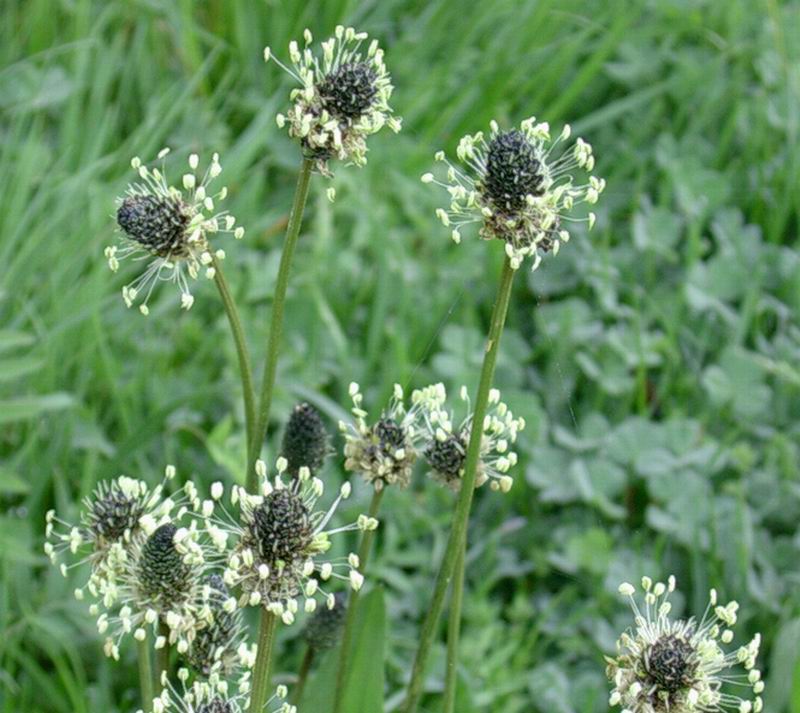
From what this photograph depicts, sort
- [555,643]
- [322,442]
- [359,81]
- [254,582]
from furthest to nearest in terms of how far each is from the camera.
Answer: [555,643]
[322,442]
[359,81]
[254,582]

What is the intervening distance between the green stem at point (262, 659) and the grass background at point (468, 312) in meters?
0.93

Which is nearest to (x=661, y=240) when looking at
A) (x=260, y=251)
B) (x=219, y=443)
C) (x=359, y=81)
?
(x=260, y=251)

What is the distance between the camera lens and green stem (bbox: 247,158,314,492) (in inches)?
50.3

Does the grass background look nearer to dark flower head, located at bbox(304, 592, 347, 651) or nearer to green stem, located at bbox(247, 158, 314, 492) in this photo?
dark flower head, located at bbox(304, 592, 347, 651)

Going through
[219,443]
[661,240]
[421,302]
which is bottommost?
[219,443]

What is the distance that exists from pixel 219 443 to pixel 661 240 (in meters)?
1.28

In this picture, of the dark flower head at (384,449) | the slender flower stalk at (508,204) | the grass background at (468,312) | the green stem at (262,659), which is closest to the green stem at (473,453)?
the slender flower stalk at (508,204)

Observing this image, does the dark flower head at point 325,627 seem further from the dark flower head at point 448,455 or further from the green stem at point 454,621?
the dark flower head at point 448,455

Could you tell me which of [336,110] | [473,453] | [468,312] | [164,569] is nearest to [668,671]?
[473,453]

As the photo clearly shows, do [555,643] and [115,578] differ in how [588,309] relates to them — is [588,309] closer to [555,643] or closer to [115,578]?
[555,643]

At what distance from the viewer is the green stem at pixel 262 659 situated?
3.82 feet

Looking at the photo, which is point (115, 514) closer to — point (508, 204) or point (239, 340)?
point (239, 340)

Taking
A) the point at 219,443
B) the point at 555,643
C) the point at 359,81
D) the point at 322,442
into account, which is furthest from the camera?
the point at 555,643

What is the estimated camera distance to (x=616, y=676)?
1235 millimetres
